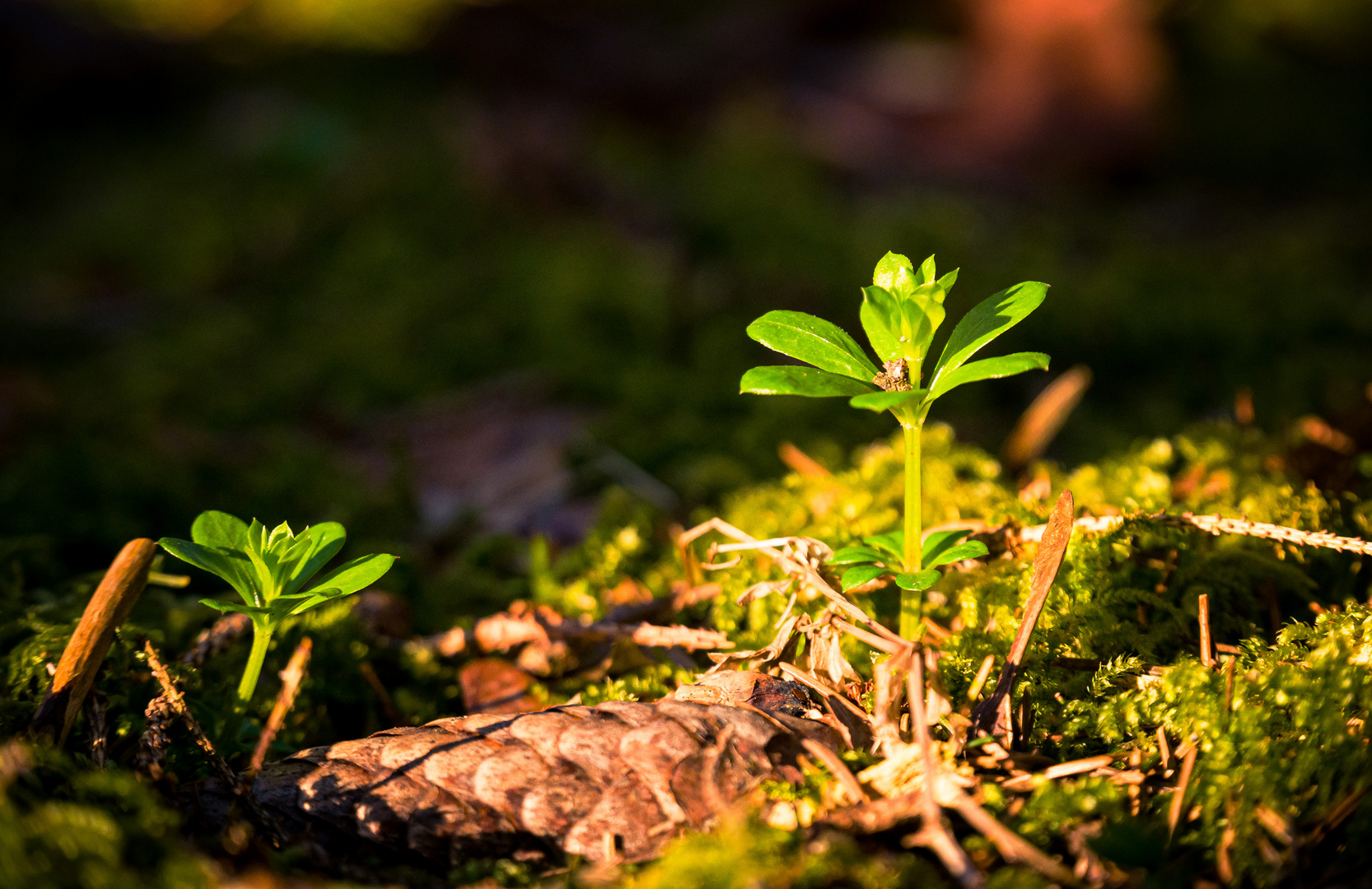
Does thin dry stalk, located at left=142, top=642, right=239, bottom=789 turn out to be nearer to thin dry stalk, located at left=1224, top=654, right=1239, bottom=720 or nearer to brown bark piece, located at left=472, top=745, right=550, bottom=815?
brown bark piece, located at left=472, top=745, right=550, bottom=815

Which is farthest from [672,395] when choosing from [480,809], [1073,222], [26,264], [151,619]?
[26,264]

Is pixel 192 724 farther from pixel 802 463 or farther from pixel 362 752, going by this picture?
pixel 802 463

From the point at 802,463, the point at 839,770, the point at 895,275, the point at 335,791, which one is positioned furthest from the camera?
the point at 802,463

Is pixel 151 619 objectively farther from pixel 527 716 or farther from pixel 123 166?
pixel 123 166

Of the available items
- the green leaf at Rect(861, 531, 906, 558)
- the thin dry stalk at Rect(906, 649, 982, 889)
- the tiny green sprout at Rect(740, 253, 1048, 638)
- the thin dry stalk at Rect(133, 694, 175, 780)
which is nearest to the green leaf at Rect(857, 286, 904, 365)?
the tiny green sprout at Rect(740, 253, 1048, 638)

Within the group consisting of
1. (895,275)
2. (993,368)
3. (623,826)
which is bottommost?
(623,826)

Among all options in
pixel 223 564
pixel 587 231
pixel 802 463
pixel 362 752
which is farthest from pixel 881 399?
pixel 587 231

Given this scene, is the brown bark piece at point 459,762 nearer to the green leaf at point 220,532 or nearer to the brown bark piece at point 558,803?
the brown bark piece at point 558,803
